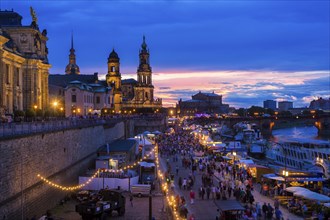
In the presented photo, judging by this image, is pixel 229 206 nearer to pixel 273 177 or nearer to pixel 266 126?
pixel 273 177

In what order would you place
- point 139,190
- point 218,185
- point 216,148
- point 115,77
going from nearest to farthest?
point 139,190
point 218,185
point 216,148
point 115,77

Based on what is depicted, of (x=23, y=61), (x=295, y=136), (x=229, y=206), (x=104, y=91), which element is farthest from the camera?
(x=295, y=136)

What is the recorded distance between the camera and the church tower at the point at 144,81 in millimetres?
124262

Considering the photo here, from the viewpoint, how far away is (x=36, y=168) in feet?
75.1

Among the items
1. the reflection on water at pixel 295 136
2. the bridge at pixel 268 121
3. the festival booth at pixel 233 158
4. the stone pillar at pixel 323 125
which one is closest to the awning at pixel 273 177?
the festival booth at pixel 233 158

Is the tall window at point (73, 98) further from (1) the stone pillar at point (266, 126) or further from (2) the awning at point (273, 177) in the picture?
(1) the stone pillar at point (266, 126)

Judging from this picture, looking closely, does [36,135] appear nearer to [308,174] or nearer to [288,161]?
[308,174]

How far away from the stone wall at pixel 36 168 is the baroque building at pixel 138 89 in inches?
2731

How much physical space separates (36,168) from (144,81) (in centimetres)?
10441

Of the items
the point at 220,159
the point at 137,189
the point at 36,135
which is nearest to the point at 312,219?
the point at 137,189

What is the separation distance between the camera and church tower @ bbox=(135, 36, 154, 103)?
124262mm

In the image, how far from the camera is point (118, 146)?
135 ft

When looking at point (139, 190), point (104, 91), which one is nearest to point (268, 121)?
point (104, 91)

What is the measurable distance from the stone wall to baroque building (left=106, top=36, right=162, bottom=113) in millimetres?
69356
